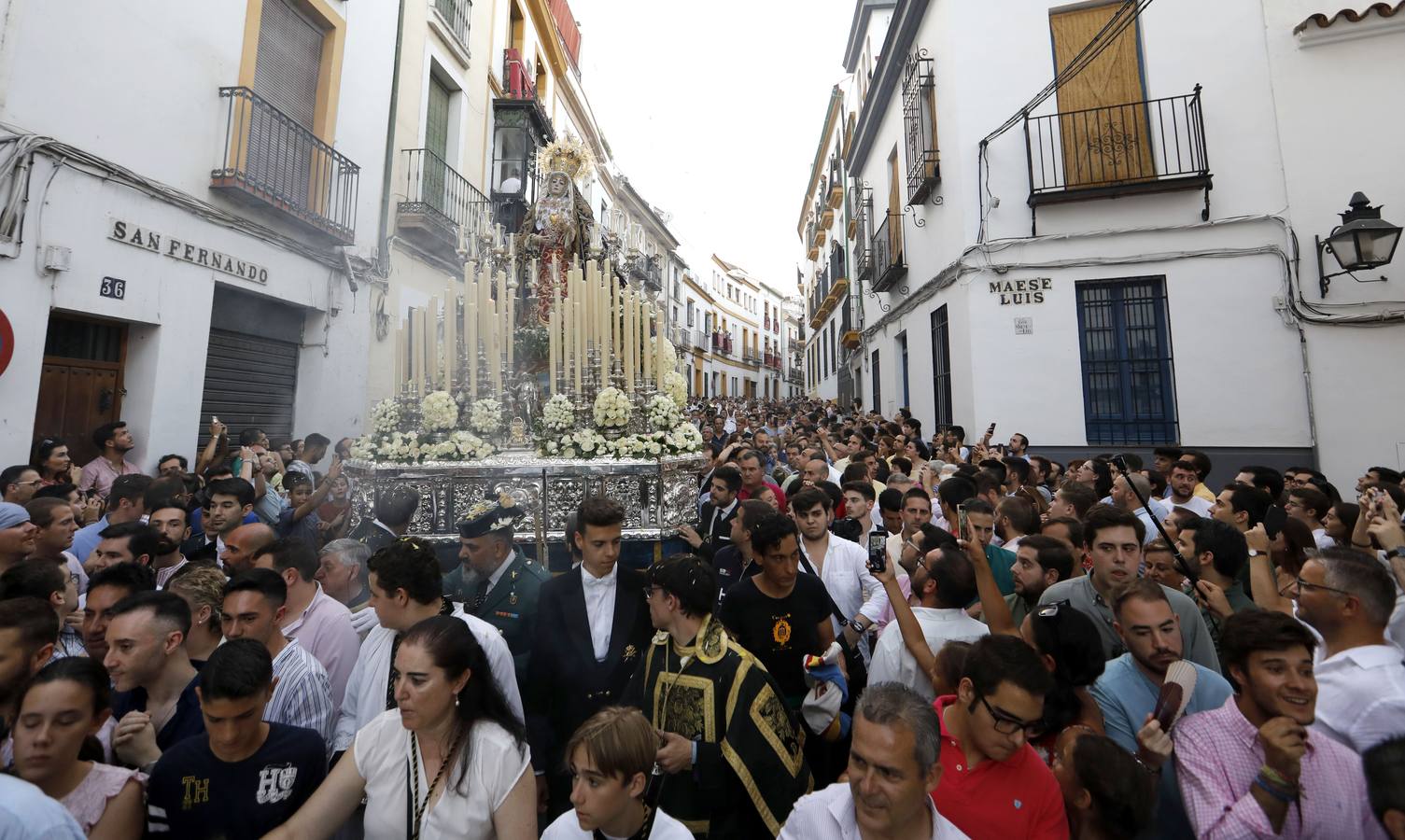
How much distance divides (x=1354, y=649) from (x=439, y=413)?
5.12 m

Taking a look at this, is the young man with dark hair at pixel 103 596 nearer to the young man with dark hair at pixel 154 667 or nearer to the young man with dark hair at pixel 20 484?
the young man with dark hair at pixel 154 667

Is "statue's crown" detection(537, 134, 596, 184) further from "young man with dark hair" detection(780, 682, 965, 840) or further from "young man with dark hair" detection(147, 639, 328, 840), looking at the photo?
"young man with dark hair" detection(780, 682, 965, 840)

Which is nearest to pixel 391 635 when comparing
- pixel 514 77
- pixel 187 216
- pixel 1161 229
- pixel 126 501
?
pixel 126 501

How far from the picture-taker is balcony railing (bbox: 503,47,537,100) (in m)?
13.1

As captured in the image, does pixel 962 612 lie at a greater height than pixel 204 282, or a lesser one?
lesser

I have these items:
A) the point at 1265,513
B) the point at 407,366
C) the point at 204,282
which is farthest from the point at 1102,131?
the point at 204,282

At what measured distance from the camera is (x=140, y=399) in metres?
6.27

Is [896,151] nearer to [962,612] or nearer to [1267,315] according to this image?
[1267,315]

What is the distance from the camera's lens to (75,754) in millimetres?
1642

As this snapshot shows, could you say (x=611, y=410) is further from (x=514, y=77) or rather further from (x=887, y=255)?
(x=514, y=77)

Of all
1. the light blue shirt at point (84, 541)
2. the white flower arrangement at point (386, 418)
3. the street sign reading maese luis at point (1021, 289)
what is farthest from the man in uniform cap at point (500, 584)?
the street sign reading maese luis at point (1021, 289)

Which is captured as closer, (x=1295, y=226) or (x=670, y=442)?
(x=670, y=442)

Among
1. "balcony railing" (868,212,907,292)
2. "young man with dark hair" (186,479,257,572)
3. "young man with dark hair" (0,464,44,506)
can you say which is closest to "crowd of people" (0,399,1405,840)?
"young man with dark hair" (186,479,257,572)

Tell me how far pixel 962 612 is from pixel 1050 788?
3.24ft
